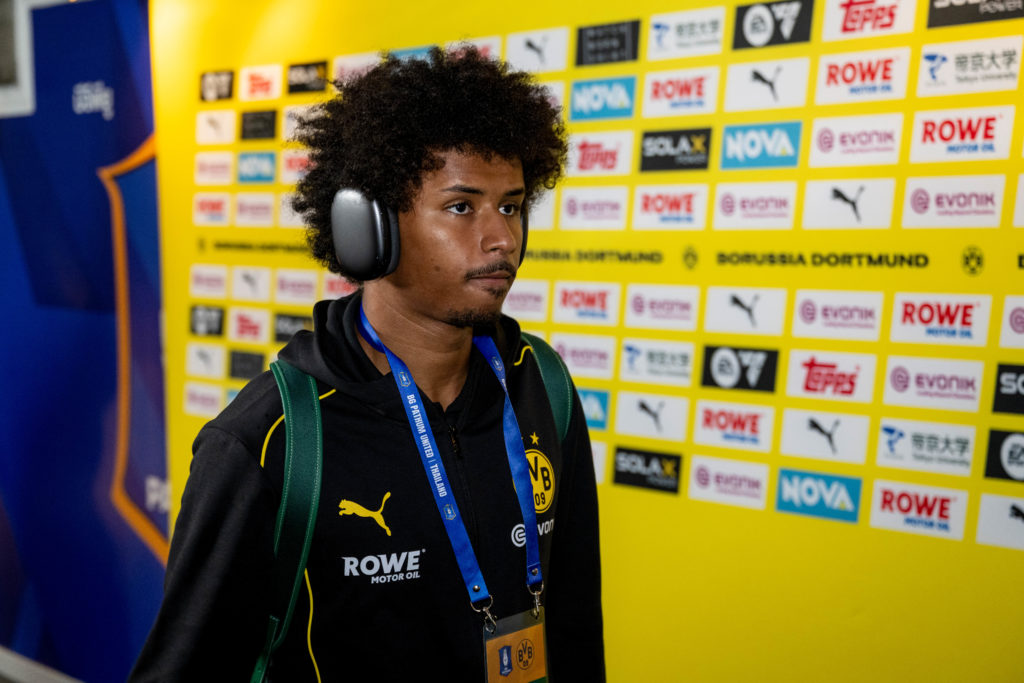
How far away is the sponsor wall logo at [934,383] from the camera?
1665mm

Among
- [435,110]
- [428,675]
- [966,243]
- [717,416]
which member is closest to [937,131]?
[966,243]

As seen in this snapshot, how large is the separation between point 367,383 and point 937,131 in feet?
4.60

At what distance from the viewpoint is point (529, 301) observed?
225 cm

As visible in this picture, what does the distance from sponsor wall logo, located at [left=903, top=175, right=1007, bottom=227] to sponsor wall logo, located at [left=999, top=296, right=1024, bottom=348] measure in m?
0.17

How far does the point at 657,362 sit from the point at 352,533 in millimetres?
1219

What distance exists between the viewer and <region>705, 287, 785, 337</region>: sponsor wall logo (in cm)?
187

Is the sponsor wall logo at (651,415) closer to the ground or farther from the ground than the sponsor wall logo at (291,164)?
closer to the ground

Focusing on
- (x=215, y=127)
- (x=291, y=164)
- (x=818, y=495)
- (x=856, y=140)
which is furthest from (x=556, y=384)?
(x=215, y=127)

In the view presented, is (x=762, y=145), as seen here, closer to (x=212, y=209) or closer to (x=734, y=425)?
(x=734, y=425)

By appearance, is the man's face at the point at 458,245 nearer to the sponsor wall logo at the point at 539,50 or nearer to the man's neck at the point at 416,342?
the man's neck at the point at 416,342

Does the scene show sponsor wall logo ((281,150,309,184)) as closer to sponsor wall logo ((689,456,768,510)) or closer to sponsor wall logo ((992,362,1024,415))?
sponsor wall logo ((689,456,768,510))

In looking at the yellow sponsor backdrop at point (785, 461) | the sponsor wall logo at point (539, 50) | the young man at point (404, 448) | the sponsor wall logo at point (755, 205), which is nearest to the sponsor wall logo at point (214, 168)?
the yellow sponsor backdrop at point (785, 461)

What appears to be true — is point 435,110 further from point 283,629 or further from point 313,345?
point 283,629

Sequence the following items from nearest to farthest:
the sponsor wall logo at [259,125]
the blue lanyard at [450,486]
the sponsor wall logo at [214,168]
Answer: the blue lanyard at [450,486] → the sponsor wall logo at [259,125] → the sponsor wall logo at [214,168]
